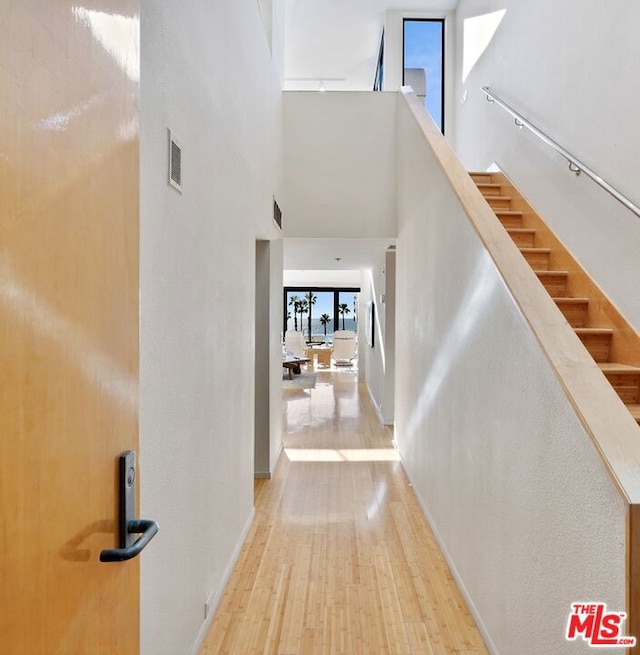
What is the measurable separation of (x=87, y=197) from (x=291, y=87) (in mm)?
11281

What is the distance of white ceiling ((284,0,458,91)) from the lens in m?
7.84

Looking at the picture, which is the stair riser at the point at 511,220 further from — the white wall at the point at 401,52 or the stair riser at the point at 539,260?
the white wall at the point at 401,52

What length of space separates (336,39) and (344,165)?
4573 mm

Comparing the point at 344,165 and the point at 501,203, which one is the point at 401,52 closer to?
the point at 344,165

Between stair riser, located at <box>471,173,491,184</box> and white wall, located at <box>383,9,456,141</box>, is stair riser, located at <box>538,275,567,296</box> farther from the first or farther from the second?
white wall, located at <box>383,9,456,141</box>

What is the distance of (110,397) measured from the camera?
90cm

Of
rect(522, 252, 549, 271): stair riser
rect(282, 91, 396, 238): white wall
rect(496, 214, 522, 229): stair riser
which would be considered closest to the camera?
rect(522, 252, 549, 271): stair riser

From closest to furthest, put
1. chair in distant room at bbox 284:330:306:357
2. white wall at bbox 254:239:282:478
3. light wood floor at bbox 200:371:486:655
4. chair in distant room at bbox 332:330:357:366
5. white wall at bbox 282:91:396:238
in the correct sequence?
1. light wood floor at bbox 200:371:486:655
2. white wall at bbox 254:239:282:478
3. white wall at bbox 282:91:396:238
4. chair in distant room at bbox 284:330:306:357
5. chair in distant room at bbox 332:330:357:366

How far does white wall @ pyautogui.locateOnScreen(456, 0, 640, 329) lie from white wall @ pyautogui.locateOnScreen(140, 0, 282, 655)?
2274 millimetres

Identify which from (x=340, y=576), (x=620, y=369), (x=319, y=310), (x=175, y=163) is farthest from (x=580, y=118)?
(x=319, y=310)

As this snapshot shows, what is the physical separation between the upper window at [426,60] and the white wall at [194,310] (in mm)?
5221

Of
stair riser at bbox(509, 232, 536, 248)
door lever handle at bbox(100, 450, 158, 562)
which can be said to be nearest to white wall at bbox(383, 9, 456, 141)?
stair riser at bbox(509, 232, 536, 248)

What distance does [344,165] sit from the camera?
5.77m

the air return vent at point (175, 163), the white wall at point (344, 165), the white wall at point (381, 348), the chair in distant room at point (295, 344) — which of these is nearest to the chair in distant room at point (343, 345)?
the chair in distant room at point (295, 344)
